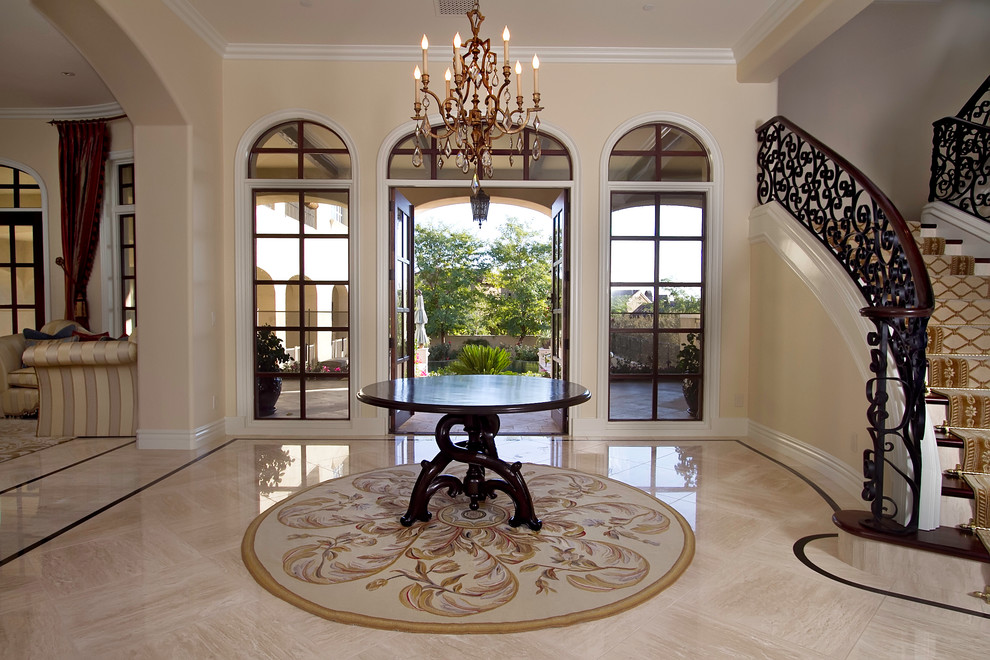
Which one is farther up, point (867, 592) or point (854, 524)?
point (854, 524)

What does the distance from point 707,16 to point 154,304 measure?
16.3 feet

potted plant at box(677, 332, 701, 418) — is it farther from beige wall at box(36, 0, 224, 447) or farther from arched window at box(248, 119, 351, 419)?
beige wall at box(36, 0, 224, 447)

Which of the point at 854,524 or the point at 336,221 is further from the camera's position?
the point at 336,221

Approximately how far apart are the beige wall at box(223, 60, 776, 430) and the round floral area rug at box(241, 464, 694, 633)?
6.66ft

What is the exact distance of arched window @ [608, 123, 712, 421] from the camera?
17.4 feet

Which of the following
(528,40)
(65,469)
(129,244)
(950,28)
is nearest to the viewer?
(65,469)

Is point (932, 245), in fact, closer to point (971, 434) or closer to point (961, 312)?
point (961, 312)

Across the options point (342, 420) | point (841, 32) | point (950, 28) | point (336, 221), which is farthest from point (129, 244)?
point (950, 28)

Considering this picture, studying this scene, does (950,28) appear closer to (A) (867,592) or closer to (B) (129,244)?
(A) (867,592)

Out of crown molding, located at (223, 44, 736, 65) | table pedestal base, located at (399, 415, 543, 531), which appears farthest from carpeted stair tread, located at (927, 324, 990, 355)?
crown molding, located at (223, 44, 736, 65)

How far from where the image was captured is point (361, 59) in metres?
5.16

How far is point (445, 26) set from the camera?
4.69m

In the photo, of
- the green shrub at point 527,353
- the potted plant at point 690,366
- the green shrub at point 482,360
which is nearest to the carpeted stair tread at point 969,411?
the potted plant at point 690,366

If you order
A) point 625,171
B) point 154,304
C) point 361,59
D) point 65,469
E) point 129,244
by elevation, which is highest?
point 361,59
